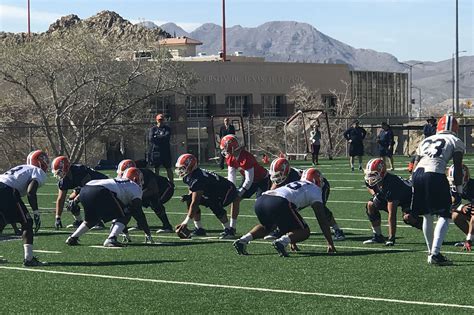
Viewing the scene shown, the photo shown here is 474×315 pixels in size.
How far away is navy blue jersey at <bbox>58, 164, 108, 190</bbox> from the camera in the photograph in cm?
1648

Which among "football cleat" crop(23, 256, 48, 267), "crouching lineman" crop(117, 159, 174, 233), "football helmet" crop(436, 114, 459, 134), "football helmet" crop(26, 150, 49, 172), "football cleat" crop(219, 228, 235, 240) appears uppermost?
"football helmet" crop(436, 114, 459, 134)

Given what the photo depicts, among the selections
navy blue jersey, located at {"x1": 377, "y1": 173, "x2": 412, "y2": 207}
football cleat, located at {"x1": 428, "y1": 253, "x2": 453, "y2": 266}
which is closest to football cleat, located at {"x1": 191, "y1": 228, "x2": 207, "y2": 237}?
navy blue jersey, located at {"x1": 377, "y1": 173, "x2": 412, "y2": 207}

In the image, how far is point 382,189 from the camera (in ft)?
45.3

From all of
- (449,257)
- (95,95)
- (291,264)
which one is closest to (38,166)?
(291,264)

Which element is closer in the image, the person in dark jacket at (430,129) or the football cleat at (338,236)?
the football cleat at (338,236)

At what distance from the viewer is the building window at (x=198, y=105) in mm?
72000

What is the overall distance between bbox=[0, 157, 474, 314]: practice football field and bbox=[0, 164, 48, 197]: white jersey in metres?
0.86

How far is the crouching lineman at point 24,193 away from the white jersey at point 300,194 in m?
2.86

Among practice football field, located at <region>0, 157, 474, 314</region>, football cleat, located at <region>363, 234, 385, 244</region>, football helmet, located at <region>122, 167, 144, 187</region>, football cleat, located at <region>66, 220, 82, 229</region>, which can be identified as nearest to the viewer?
practice football field, located at <region>0, 157, 474, 314</region>

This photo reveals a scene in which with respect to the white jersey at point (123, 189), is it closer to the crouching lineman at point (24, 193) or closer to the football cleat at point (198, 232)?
the crouching lineman at point (24, 193)

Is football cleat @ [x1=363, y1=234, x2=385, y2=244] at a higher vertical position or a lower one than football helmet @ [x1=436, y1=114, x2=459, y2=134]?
lower

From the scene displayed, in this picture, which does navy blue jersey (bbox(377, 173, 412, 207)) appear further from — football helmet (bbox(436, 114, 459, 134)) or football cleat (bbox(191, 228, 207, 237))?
football cleat (bbox(191, 228, 207, 237))

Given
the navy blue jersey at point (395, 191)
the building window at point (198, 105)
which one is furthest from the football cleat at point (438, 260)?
the building window at point (198, 105)

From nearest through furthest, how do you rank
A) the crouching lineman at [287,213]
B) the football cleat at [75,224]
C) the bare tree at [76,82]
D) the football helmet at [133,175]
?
the crouching lineman at [287,213] → the football helmet at [133,175] → the football cleat at [75,224] → the bare tree at [76,82]
